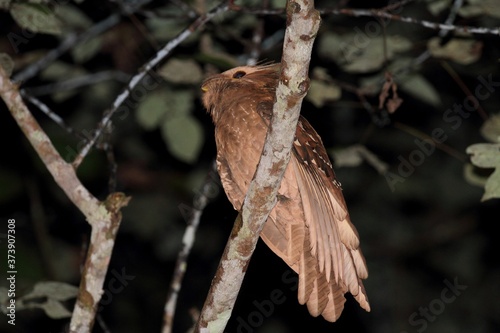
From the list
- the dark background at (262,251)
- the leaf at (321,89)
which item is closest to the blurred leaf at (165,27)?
the dark background at (262,251)

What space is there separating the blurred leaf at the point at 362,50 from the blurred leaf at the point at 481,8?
423 mm

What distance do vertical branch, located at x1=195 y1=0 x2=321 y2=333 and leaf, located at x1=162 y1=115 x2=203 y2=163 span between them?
5.02ft

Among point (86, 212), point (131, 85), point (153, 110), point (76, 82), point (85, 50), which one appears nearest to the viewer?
point (86, 212)

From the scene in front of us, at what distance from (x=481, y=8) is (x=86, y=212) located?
7.29ft

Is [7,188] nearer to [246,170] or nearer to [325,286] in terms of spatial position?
[246,170]

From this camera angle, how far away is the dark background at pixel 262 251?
5680 millimetres

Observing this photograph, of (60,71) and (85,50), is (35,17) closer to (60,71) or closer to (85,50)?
(85,50)

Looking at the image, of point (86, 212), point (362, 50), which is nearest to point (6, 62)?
point (86, 212)

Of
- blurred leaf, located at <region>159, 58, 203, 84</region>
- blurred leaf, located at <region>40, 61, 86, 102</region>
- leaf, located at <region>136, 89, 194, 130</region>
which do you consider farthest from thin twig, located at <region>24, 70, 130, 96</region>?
blurred leaf, located at <region>159, 58, 203, 84</region>

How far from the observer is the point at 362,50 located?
420 cm

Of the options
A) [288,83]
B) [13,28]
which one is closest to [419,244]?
[13,28]

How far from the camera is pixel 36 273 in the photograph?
504 cm

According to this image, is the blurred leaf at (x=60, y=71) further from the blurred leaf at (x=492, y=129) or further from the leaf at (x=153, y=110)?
A: the blurred leaf at (x=492, y=129)

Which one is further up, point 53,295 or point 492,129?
point 492,129
